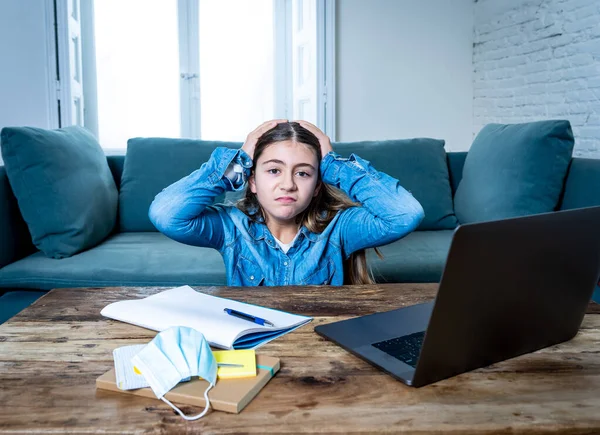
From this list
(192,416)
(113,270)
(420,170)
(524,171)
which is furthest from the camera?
(420,170)

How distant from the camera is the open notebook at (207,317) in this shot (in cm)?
89

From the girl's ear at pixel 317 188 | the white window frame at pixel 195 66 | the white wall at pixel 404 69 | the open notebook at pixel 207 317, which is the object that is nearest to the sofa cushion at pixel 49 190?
the girl's ear at pixel 317 188

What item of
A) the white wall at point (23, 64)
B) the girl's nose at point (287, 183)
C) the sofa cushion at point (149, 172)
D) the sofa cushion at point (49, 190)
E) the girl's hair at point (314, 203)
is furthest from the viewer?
the white wall at point (23, 64)

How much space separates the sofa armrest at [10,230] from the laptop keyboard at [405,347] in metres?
1.78

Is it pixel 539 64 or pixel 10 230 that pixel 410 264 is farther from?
pixel 539 64

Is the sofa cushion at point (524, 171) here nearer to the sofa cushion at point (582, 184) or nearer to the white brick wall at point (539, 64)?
the sofa cushion at point (582, 184)

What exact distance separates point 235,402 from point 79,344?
339 mm

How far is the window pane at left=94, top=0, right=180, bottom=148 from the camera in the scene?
13.2 ft

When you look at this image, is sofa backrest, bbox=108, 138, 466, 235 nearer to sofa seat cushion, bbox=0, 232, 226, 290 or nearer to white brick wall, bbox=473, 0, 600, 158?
sofa seat cushion, bbox=0, 232, 226, 290

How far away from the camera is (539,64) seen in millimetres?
3365

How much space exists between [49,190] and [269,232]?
1.12 meters

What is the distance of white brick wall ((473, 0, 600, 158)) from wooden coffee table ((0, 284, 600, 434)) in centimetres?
231

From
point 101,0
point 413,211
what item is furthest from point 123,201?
point 101,0

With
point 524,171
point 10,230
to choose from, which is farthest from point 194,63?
point 524,171
